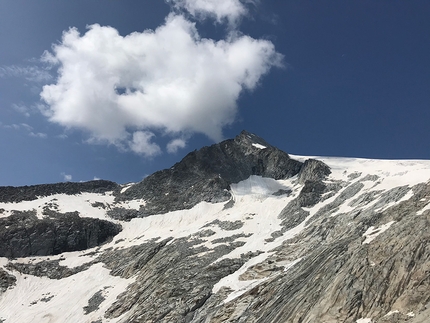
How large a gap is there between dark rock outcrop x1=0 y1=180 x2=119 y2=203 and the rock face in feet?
35.6

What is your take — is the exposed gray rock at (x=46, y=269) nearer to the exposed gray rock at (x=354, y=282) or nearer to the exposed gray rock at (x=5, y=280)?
the exposed gray rock at (x=5, y=280)

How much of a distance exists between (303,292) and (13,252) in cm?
6463

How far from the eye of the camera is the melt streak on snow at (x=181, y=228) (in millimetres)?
51719

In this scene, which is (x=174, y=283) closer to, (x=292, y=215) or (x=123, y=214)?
(x=292, y=215)

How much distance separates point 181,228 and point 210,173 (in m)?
35.7

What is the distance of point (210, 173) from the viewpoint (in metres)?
111

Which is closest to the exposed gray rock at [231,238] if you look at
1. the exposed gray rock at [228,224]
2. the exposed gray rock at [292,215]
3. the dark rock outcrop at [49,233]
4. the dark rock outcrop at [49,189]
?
the exposed gray rock at [228,224]

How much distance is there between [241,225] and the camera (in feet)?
226

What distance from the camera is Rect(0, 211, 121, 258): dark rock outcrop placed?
240 ft

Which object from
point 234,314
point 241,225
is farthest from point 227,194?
point 234,314

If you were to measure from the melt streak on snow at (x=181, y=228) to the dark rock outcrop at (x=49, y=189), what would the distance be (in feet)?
10.5

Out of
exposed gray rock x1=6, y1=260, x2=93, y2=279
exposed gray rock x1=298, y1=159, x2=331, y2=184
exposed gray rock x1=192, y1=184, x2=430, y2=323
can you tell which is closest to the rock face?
exposed gray rock x1=298, y1=159, x2=331, y2=184

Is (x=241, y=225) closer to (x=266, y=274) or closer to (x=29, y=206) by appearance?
(x=266, y=274)

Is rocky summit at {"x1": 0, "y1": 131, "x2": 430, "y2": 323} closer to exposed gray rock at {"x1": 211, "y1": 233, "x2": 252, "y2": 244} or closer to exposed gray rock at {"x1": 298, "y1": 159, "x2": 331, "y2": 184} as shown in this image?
exposed gray rock at {"x1": 211, "y1": 233, "x2": 252, "y2": 244}
